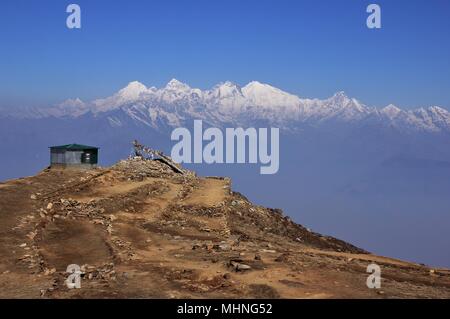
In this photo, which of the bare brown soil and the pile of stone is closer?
the bare brown soil

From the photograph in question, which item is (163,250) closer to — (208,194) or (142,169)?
(208,194)

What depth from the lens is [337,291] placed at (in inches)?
771

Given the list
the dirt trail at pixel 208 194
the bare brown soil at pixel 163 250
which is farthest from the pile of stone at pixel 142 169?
the bare brown soil at pixel 163 250

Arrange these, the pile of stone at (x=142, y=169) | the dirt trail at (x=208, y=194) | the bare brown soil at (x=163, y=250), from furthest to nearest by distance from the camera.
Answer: the pile of stone at (x=142, y=169)
the dirt trail at (x=208, y=194)
the bare brown soil at (x=163, y=250)

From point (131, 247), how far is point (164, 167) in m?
35.1

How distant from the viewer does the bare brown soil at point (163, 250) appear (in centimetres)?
2002

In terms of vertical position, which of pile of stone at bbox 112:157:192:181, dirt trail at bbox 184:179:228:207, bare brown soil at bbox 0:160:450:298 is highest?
pile of stone at bbox 112:157:192:181

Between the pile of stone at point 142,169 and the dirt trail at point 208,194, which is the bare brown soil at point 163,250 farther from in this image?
the pile of stone at point 142,169

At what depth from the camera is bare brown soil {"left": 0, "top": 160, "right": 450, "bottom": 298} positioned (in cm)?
2002

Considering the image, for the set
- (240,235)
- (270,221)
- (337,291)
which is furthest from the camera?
(270,221)

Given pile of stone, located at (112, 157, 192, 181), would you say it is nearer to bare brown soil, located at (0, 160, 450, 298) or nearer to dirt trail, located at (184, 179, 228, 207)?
dirt trail, located at (184, 179, 228, 207)

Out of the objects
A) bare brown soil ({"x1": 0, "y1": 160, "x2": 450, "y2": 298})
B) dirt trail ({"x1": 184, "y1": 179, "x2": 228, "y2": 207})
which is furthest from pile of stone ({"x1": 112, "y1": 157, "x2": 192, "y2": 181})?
bare brown soil ({"x1": 0, "y1": 160, "x2": 450, "y2": 298})
